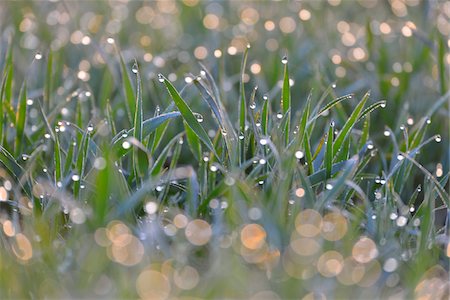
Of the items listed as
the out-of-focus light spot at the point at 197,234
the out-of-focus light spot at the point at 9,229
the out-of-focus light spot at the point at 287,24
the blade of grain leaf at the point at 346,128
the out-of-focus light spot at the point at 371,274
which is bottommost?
the out-of-focus light spot at the point at 9,229

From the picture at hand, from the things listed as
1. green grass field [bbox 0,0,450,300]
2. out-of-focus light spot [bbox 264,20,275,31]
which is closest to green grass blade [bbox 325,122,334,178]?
green grass field [bbox 0,0,450,300]

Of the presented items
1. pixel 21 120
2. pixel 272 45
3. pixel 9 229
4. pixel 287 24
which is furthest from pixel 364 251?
pixel 287 24

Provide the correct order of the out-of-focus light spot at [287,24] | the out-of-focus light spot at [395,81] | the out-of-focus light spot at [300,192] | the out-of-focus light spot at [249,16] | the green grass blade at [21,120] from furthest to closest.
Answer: the out-of-focus light spot at [249,16] → the out-of-focus light spot at [287,24] → the out-of-focus light spot at [395,81] → the green grass blade at [21,120] → the out-of-focus light spot at [300,192]

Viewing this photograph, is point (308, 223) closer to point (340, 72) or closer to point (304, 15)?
point (340, 72)

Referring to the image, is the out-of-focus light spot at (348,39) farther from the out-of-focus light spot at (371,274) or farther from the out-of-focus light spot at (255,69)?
the out-of-focus light spot at (371,274)

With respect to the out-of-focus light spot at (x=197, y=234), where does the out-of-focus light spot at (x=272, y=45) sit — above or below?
below

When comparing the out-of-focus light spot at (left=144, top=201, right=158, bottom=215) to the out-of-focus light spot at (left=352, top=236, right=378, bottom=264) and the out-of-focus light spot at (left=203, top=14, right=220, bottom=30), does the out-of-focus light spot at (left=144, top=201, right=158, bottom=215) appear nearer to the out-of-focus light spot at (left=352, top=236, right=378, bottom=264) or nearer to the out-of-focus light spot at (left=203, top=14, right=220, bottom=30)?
the out-of-focus light spot at (left=352, top=236, right=378, bottom=264)

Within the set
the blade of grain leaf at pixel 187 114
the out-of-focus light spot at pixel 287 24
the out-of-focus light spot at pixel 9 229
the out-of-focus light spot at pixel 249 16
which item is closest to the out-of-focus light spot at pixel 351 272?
the blade of grain leaf at pixel 187 114

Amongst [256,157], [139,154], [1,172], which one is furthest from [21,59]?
[256,157]
